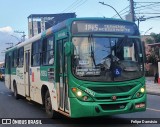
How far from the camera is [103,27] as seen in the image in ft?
32.2

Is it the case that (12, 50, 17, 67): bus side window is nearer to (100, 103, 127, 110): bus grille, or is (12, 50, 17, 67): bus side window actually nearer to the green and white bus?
the green and white bus

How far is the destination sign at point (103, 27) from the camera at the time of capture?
966cm

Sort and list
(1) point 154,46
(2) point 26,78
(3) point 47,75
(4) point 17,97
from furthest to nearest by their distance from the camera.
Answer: (1) point 154,46 → (4) point 17,97 → (2) point 26,78 → (3) point 47,75

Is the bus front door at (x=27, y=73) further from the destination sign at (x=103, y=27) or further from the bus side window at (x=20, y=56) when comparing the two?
the destination sign at (x=103, y=27)

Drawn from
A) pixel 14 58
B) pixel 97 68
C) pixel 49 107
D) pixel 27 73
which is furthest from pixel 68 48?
pixel 14 58

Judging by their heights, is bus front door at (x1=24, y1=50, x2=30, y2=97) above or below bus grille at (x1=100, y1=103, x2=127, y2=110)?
above

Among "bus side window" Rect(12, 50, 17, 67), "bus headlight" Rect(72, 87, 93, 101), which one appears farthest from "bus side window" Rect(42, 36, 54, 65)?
"bus side window" Rect(12, 50, 17, 67)

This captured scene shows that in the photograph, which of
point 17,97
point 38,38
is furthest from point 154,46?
point 38,38

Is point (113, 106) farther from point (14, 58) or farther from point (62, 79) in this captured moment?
point (14, 58)

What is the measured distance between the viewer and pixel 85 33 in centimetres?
959

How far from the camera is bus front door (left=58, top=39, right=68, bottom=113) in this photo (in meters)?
9.86

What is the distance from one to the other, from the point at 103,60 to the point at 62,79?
144cm

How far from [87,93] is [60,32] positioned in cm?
225

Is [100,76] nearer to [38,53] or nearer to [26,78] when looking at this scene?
[38,53]
